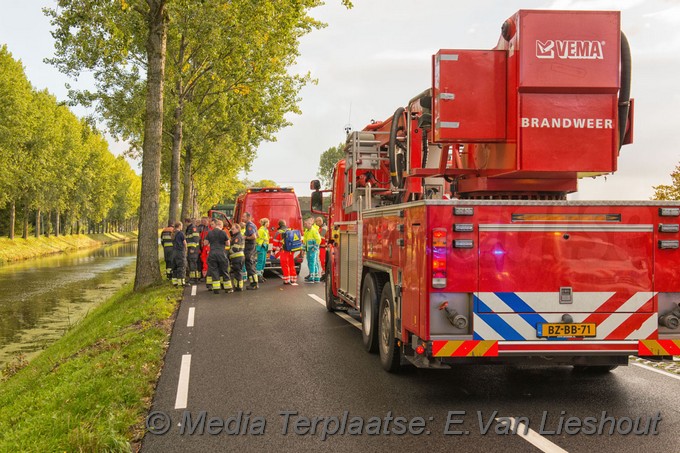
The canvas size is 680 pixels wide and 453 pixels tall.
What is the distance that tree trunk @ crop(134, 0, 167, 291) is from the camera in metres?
16.0

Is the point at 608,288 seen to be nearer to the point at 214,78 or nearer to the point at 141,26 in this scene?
the point at 141,26

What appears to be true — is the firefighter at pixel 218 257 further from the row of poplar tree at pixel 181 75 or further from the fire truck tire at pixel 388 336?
the fire truck tire at pixel 388 336

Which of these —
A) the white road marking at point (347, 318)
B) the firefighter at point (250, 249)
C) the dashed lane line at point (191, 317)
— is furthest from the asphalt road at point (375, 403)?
the firefighter at point (250, 249)

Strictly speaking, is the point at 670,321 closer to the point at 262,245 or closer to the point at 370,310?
the point at 370,310

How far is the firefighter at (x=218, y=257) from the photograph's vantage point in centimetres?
1563

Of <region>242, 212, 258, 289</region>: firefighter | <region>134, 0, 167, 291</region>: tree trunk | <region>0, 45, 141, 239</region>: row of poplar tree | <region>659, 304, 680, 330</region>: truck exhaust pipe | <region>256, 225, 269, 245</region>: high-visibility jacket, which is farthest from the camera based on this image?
<region>0, 45, 141, 239</region>: row of poplar tree

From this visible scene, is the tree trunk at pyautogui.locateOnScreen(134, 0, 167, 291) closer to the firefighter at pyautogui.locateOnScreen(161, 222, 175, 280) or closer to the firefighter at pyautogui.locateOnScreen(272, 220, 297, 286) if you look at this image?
the firefighter at pyautogui.locateOnScreen(161, 222, 175, 280)

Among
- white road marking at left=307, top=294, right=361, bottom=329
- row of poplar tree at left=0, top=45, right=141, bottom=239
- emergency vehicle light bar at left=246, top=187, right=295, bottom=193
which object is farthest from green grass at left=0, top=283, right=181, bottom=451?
row of poplar tree at left=0, top=45, right=141, bottom=239

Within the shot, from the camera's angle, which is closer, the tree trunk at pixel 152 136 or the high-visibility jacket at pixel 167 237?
the tree trunk at pixel 152 136

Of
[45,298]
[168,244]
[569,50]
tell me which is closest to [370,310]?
[569,50]

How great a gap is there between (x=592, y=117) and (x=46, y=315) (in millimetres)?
16008

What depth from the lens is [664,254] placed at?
5.93 metres

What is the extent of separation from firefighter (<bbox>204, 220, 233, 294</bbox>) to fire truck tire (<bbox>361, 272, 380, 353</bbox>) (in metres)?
7.59

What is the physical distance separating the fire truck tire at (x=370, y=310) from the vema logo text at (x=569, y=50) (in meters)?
3.28
